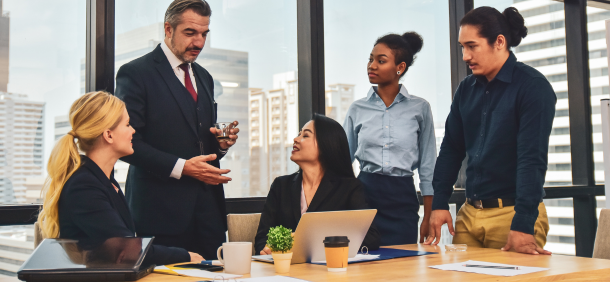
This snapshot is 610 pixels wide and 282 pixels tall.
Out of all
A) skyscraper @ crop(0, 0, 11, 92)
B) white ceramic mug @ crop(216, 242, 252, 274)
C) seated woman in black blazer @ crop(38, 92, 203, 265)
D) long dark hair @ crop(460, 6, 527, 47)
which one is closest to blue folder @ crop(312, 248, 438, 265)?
white ceramic mug @ crop(216, 242, 252, 274)

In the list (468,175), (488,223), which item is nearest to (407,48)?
(468,175)

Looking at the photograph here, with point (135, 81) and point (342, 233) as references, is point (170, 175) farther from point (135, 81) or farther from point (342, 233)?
point (342, 233)

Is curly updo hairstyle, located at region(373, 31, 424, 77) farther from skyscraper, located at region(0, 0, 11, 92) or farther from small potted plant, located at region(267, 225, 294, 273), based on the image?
skyscraper, located at region(0, 0, 11, 92)

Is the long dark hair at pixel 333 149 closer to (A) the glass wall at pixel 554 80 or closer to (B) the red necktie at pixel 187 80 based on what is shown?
(B) the red necktie at pixel 187 80

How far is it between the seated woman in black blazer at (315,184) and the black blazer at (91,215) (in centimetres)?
57

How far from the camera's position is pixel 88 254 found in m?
1.37

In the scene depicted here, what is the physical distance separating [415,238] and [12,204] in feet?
6.64

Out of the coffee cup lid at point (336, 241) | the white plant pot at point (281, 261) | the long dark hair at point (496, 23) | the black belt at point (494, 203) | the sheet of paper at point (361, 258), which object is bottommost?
the sheet of paper at point (361, 258)

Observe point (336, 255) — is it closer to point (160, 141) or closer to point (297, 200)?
point (297, 200)

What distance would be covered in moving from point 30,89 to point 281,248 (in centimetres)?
183

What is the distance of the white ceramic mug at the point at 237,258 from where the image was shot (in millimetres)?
1524

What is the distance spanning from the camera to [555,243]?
4.75m

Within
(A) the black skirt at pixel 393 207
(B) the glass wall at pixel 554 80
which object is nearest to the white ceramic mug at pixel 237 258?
(A) the black skirt at pixel 393 207

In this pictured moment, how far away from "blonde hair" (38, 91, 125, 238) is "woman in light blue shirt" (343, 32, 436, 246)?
1346 mm
